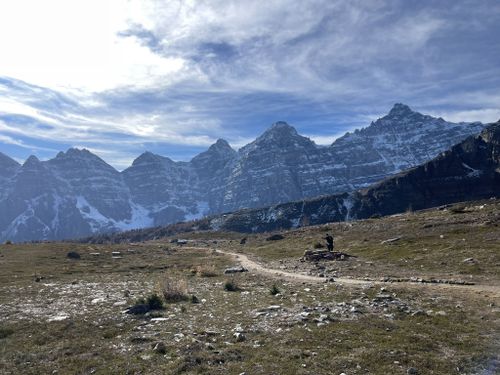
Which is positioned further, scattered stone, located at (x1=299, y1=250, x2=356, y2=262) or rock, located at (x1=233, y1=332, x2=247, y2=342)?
scattered stone, located at (x1=299, y1=250, x2=356, y2=262)

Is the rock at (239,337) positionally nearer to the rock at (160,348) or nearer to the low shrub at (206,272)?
the rock at (160,348)

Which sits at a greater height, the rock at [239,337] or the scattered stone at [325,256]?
the rock at [239,337]

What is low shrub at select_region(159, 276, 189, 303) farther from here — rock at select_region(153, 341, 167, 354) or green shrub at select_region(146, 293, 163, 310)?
rock at select_region(153, 341, 167, 354)

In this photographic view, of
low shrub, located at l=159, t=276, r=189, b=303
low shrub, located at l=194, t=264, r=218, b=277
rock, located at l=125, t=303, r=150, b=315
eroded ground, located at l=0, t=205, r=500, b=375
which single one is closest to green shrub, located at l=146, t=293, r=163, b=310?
rock, located at l=125, t=303, r=150, b=315

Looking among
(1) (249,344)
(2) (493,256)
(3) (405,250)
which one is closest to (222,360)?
(1) (249,344)

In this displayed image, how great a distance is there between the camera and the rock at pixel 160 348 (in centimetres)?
1833

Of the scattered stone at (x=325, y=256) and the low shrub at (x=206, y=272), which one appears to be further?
the scattered stone at (x=325, y=256)

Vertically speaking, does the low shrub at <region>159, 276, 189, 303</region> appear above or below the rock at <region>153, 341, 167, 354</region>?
below

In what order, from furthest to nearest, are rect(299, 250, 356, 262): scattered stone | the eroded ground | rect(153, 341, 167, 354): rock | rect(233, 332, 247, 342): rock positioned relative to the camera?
rect(299, 250, 356, 262): scattered stone < rect(233, 332, 247, 342): rock < rect(153, 341, 167, 354): rock < the eroded ground

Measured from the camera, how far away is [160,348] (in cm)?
1855

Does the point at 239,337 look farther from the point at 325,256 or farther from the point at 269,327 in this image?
the point at 325,256

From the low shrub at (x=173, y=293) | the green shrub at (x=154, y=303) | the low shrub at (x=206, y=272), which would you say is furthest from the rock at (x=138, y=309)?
the low shrub at (x=206, y=272)

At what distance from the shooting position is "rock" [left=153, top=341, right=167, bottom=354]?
18.3m

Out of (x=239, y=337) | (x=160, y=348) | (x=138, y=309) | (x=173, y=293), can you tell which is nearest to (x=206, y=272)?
(x=173, y=293)
